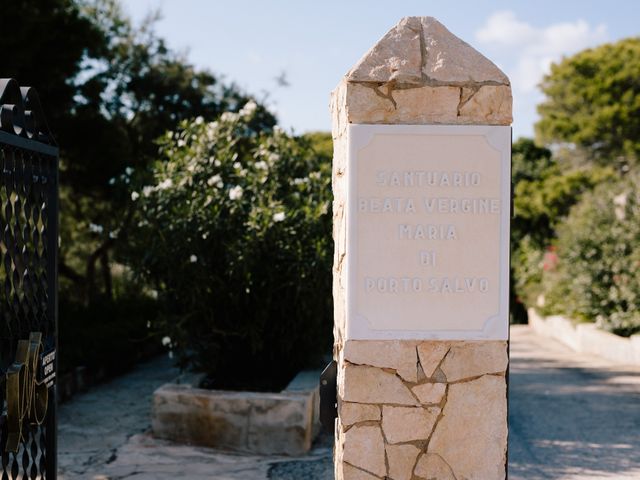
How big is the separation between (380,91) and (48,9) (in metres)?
7.90

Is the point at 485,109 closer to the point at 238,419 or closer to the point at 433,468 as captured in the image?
the point at 433,468

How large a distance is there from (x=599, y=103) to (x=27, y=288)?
86.8ft

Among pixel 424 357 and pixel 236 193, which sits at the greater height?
pixel 236 193

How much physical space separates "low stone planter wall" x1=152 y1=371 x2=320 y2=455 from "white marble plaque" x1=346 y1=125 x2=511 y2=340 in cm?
277

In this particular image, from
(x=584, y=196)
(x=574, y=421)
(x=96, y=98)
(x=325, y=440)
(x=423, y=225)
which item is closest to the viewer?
(x=423, y=225)

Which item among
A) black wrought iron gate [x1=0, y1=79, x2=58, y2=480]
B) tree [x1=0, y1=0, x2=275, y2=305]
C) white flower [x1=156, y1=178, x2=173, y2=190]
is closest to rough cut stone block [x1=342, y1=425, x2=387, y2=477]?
black wrought iron gate [x1=0, y1=79, x2=58, y2=480]

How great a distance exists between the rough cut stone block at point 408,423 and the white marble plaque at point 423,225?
1.27 feet

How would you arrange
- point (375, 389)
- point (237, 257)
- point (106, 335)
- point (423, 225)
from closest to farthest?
point (423, 225)
point (375, 389)
point (237, 257)
point (106, 335)

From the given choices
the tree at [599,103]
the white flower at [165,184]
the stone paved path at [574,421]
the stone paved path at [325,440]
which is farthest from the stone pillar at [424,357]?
the tree at [599,103]

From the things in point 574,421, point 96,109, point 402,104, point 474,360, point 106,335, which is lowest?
point 574,421

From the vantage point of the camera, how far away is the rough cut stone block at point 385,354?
3.70 metres

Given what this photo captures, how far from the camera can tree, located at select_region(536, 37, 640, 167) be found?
2672cm

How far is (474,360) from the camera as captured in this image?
3.75 metres

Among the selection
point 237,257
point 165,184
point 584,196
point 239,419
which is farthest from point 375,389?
point 584,196
